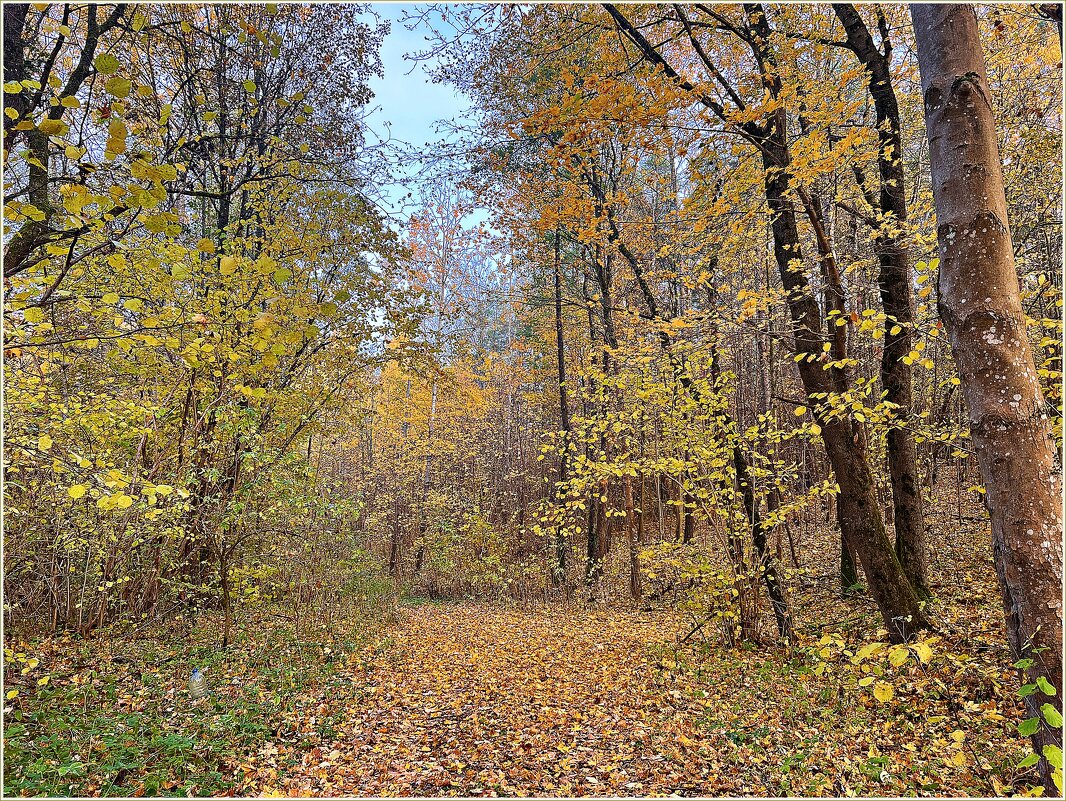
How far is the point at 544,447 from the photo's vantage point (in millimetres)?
6527

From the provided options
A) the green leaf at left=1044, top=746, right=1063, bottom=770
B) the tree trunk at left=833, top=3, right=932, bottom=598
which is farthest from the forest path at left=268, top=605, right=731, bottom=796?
the tree trunk at left=833, top=3, right=932, bottom=598

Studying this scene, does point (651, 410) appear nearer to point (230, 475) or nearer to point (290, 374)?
point (290, 374)

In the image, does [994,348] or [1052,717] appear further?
[994,348]

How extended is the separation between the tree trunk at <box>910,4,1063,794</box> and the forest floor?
1.38 ft

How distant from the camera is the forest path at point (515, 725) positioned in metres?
3.58

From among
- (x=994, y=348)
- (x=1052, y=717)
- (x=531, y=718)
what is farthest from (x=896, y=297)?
(x=531, y=718)

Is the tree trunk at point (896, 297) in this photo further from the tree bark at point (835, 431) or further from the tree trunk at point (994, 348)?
the tree trunk at point (994, 348)

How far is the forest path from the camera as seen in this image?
141 inches

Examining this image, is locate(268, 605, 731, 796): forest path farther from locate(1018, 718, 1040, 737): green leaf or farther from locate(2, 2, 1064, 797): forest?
locate(1018, 718, 1040, 737): green leaf

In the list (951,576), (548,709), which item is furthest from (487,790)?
(951,576)

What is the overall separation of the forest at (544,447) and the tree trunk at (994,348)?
0.01 meters

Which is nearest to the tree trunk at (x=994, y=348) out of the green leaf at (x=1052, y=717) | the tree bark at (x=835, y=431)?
the green leaf at (x=1052, y=717)

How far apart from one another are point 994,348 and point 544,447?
4.97 m

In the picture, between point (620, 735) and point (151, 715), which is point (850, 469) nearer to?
point (620, 735)
